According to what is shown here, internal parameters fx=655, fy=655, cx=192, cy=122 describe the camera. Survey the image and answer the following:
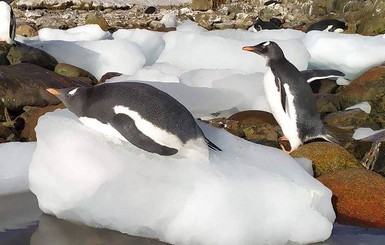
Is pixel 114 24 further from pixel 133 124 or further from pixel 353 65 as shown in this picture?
pixel 133 124

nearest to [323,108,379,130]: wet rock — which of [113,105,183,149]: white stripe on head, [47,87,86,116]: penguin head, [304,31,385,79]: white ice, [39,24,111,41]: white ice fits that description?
[304,31,385,79]: white ice

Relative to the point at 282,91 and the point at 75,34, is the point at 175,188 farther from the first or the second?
the point at 75,34

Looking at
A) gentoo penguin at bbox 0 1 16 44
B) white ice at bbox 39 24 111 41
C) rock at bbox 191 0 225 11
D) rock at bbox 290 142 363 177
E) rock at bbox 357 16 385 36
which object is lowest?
rock at bbox 191 0 225 11

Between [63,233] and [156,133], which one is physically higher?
[156,133]

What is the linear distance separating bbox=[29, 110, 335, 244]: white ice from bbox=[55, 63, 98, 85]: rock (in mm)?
3224

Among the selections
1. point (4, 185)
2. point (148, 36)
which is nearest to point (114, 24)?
point (148, 36)

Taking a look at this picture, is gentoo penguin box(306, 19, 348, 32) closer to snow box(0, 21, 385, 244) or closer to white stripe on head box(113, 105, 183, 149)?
snow box(0, 21, 385, 244)

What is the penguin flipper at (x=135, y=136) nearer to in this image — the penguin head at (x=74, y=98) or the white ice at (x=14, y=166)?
the penguin head at (x=74, y=98)

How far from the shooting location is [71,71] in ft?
20.0

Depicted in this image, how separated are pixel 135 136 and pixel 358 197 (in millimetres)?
1061

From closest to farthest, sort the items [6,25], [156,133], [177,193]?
1. [177,193]
2. [156,133]
3. [6,25]

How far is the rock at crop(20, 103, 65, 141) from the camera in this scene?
422 centimetres

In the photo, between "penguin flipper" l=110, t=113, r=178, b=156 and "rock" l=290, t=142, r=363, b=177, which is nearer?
"penguin flipper" l=110, t=113, r=178, b=156

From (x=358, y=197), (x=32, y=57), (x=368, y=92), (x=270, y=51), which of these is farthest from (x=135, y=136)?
(x=32, y=57)
